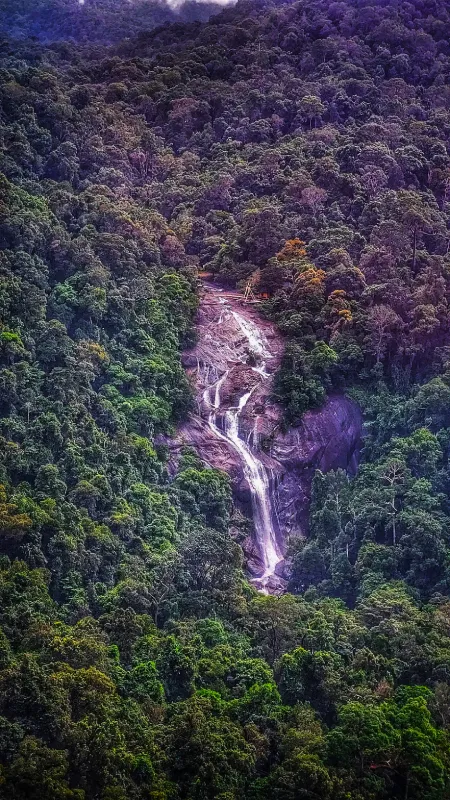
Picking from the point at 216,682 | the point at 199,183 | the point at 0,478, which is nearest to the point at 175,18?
the point at 199,183

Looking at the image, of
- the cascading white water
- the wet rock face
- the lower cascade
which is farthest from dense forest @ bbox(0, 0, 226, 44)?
the lower cascade

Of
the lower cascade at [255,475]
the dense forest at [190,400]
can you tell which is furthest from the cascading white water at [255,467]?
the dense forest at [190,400]

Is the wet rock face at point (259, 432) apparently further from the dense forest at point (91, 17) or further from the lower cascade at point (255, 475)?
the dense forest at point (91, 17)

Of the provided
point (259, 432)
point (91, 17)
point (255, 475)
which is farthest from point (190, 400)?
point (91, 17)

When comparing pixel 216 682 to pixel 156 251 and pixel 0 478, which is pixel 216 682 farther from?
pixel 156 251

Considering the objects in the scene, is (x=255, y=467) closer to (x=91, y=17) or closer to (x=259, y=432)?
(x=259, y=432)
